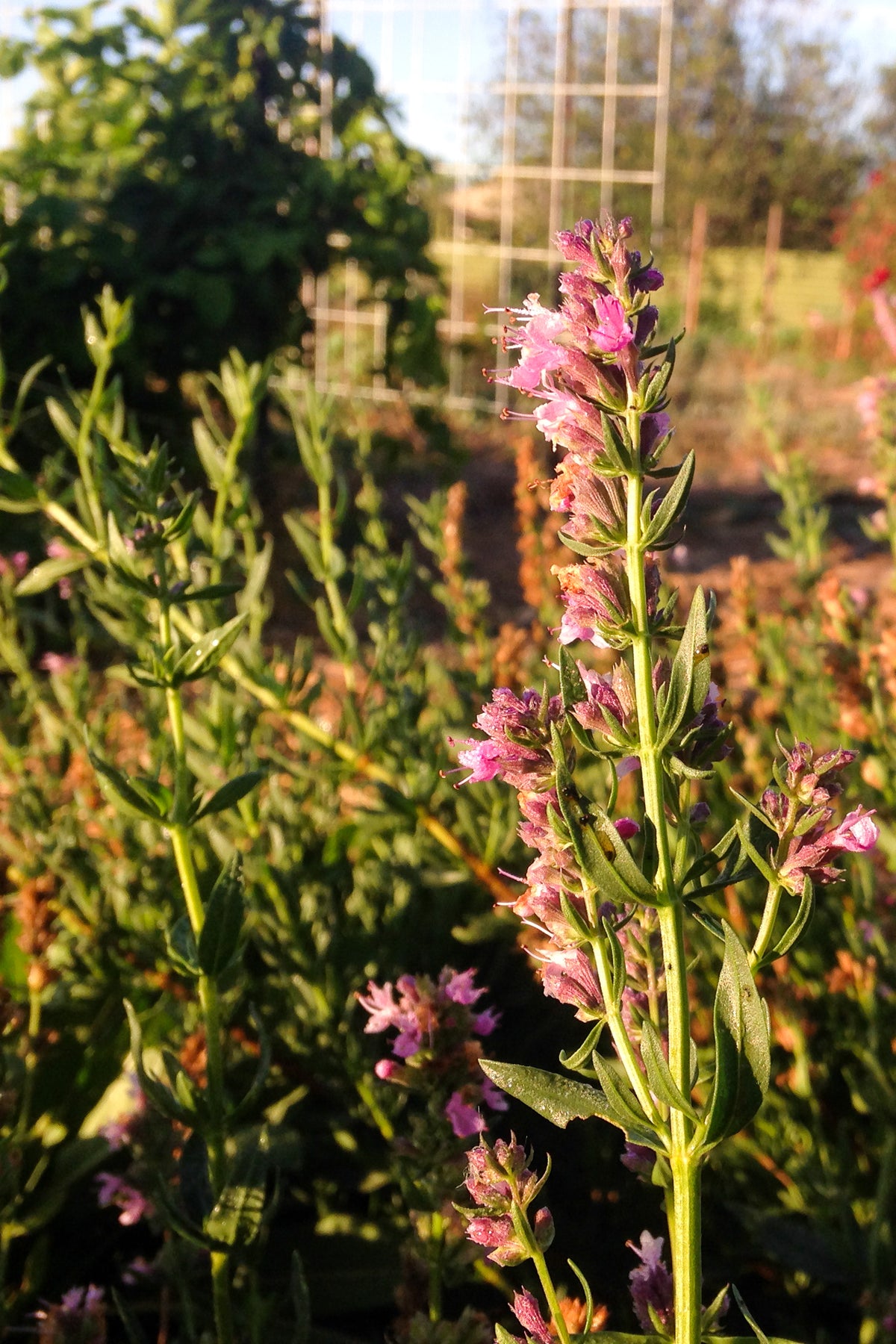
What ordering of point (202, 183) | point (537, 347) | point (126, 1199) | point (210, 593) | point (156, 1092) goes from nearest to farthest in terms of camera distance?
point (537, 347) → point (156, 1092) → point (210, 593) → point (126, 1199) → point (202, 183)

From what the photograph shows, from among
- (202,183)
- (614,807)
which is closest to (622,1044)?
(614,807)

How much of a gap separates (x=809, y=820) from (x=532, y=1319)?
0.33m

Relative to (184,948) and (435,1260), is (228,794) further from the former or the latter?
(435,1260)

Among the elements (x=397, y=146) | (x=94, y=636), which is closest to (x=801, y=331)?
(x=397, y=146)

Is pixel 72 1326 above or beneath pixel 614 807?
beneath

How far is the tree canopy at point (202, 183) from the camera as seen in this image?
4.59 meters

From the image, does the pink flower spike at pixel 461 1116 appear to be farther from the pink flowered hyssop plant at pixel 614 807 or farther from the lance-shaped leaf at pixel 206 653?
the lance-shaped leaf at pixel 206 653

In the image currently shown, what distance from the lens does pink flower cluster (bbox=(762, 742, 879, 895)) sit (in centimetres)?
67

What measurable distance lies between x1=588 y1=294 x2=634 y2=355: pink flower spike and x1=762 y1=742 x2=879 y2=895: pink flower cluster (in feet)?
0.78

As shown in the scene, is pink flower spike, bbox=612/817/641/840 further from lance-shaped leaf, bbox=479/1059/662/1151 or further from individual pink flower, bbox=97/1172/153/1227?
individual pink flower, bbox=97/1172/153/1227

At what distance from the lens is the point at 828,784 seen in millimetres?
693

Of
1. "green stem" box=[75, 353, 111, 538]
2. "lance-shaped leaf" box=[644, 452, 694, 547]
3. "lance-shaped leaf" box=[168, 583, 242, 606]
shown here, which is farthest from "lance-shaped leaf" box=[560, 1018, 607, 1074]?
"green stem" box=[75, 353, 111, 538]

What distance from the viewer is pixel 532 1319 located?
710mm

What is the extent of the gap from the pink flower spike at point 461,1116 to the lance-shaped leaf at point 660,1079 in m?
0.35
